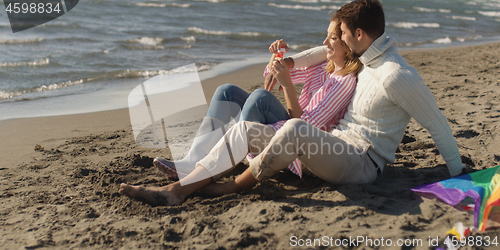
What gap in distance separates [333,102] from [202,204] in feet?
3.84

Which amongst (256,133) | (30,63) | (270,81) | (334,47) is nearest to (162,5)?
(30,63)

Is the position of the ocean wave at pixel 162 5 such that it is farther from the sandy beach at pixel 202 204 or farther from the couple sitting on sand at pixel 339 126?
the couple sitting on sand at pixel 339 126

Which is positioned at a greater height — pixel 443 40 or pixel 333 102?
pixel 333 102

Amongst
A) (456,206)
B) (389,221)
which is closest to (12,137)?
(389,221)

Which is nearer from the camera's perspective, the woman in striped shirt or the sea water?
the woman in striped shirt

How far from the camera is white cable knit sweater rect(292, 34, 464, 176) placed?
2.37m

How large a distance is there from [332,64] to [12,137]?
144 inches

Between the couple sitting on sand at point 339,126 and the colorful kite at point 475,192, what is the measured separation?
0.41 ft

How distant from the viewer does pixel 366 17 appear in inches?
98.6

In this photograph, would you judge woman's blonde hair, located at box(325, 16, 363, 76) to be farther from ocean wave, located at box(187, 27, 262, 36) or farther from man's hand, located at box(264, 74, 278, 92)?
ocean wave, located at box(187, 27, 262, 36)

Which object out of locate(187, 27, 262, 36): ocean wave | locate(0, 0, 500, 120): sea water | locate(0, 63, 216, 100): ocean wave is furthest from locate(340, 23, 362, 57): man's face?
locate(187, 27, 262, 36): ocean wave

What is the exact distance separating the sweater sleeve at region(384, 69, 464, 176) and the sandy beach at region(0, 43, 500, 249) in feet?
1.46

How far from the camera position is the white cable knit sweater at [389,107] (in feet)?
7.78

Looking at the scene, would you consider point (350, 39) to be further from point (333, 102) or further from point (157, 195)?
point (157, 195)
